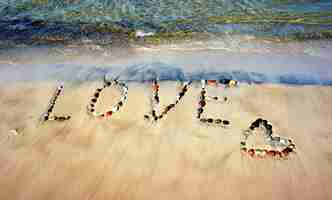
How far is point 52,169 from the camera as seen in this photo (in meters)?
3.25

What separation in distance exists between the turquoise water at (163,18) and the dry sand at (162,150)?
242 centimetres

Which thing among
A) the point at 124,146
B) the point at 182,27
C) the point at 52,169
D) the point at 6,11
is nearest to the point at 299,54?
the point at 182,27

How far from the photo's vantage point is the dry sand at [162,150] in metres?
3.03

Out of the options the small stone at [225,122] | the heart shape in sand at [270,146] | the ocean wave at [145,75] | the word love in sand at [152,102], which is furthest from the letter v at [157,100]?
the heart shape in sand at [270,146]

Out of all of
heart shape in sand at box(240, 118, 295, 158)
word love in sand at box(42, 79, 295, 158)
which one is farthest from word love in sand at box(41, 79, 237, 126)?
heart shape in sand at box(240, 118, 295, 158)

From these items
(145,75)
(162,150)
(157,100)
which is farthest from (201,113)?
(145,75)

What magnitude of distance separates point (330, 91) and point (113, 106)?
246cm

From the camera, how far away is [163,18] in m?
7.12

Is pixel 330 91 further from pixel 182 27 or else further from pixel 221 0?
pixel 221 0

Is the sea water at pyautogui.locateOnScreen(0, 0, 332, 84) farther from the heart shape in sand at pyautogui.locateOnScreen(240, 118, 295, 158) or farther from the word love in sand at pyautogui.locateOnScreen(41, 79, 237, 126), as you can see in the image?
the heart shape in sand at pyautogui.locateOnScreen(240, 118, 295, 158)

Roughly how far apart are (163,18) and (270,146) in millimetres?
4330

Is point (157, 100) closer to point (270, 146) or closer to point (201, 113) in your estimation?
point (201, 113)

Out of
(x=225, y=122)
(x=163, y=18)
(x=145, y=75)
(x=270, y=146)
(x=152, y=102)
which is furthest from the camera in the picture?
(x=163, y=18)

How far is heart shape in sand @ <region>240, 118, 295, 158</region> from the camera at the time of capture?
10.9 feet
